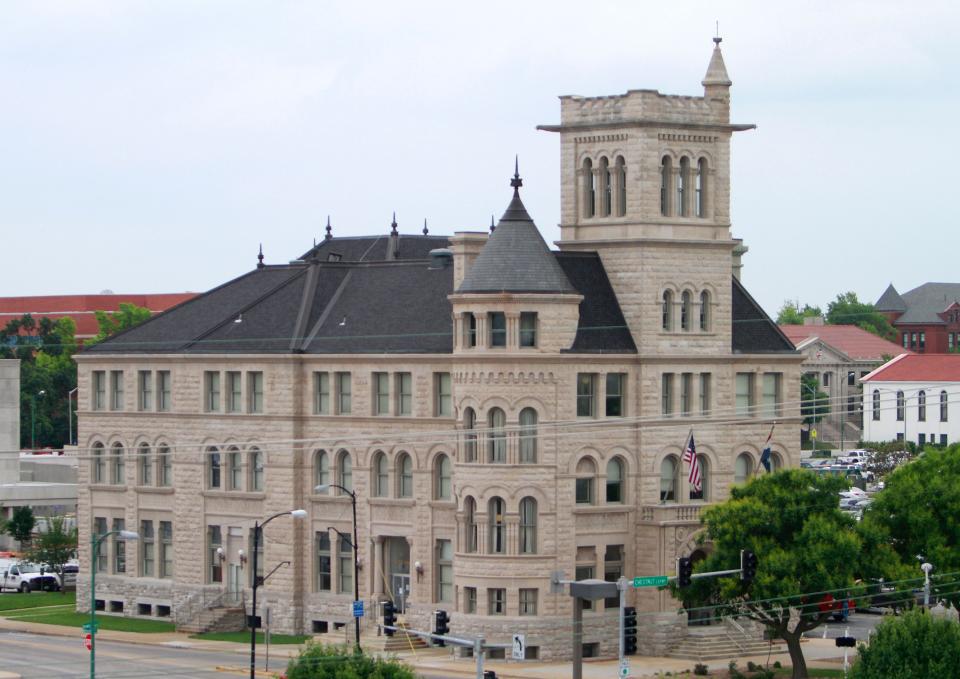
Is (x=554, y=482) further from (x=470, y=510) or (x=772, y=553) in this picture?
(x=772, y=553)

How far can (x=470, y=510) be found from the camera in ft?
299

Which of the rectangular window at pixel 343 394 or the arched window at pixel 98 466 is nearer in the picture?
the rectangular window at pixel 343 394

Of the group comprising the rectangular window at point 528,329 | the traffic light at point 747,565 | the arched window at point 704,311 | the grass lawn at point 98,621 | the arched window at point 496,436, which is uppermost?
the arched window at point 704,311

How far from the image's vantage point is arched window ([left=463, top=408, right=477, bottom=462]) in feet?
298

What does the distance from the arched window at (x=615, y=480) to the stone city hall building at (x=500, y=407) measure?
0.09 meters

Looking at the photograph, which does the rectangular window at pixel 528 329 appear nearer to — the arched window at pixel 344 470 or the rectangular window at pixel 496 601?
the rectangular window at pixel 496 601

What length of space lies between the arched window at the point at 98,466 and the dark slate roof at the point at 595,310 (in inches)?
1077

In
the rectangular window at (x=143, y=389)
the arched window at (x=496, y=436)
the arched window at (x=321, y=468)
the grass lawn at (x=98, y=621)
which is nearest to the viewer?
A: the arched window at (x=496, y=436)

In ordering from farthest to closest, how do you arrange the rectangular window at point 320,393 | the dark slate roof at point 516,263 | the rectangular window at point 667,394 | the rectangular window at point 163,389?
1. the rectangular window at point 163,389
2. the rectangular window at point 320,393
3. the rectangular window at point 667,394
4. the dark slate roof at point 516,263

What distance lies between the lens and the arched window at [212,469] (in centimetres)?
10319

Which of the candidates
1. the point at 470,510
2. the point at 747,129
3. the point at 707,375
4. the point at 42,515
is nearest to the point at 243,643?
the point at 470,510

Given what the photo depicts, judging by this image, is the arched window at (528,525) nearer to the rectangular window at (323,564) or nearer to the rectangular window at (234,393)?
the rectangular window at (323,564)

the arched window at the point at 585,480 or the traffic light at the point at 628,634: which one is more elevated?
the arched window at the point at 585,480

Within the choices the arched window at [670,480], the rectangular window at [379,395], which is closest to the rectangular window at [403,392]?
the rectangular window at [379,395]
